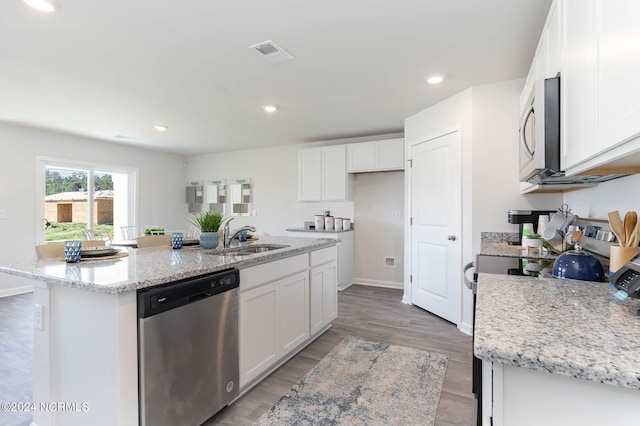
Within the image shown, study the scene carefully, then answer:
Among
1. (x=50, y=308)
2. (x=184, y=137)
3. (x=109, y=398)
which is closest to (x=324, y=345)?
(x=109, y=398)

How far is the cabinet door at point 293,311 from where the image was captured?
241cm

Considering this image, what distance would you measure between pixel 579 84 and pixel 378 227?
13.3 ft

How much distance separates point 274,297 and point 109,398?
109cm

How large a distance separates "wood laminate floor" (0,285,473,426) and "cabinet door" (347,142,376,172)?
5.98ft

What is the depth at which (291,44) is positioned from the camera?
227 centimetres

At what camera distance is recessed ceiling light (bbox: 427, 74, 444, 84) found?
2795mm

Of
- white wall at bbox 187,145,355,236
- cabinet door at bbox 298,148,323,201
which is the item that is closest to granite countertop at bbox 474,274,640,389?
cabinet door at bbox 298,148,323,201

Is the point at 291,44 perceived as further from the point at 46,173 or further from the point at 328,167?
the point at 46,173

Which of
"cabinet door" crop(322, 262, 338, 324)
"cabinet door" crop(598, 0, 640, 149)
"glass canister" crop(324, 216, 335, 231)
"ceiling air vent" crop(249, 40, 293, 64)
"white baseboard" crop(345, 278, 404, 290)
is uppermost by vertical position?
"ceiling air vent" crop(249, 40, 293, 64)

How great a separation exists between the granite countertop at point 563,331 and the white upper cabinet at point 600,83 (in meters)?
0.43

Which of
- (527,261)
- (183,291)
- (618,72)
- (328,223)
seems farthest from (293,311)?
(328,223)

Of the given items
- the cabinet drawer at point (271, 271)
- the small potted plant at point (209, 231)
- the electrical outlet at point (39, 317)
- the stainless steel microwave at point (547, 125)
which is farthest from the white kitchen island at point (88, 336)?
the stainless steel microwave at point (547, 125)

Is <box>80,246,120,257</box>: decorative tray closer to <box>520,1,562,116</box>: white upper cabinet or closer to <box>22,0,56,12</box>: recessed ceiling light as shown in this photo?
<box>22,0,56,12</box>: recessed ceiling light

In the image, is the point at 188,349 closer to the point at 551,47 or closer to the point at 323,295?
the point at 323,295
